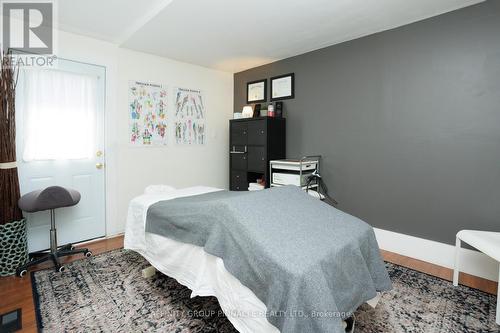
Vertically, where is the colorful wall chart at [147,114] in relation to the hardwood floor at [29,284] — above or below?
above

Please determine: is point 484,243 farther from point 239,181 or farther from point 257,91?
point 257,91

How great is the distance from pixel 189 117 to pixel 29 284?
2.56 meters

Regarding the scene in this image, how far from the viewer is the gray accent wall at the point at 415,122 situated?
7.23 ft

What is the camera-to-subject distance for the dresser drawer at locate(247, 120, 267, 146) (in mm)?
3438

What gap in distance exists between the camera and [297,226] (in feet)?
4.53

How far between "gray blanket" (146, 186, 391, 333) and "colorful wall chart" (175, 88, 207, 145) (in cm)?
215

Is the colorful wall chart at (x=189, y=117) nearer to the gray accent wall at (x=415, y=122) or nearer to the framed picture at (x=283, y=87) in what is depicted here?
the framed picture at (x=283, y=87)

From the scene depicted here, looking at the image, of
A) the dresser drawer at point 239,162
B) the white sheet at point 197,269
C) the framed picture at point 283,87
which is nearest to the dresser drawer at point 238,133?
the dresser drawer at point 239,162

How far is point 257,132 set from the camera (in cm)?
354

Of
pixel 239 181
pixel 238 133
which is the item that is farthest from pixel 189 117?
pixel 239 181

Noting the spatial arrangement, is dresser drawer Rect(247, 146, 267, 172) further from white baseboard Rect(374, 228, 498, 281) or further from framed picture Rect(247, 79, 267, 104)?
white baseboard Rect(374, 228, 498, 281)

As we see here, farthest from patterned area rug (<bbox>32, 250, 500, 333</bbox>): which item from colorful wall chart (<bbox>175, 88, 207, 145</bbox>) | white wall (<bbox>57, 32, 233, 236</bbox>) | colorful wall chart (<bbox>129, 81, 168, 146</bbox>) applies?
colorful wall chart (<bbox>175, 88, 207, 145</bbox>)

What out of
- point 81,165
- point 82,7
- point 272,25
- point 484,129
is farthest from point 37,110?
point 484,129

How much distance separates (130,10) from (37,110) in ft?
4.49
